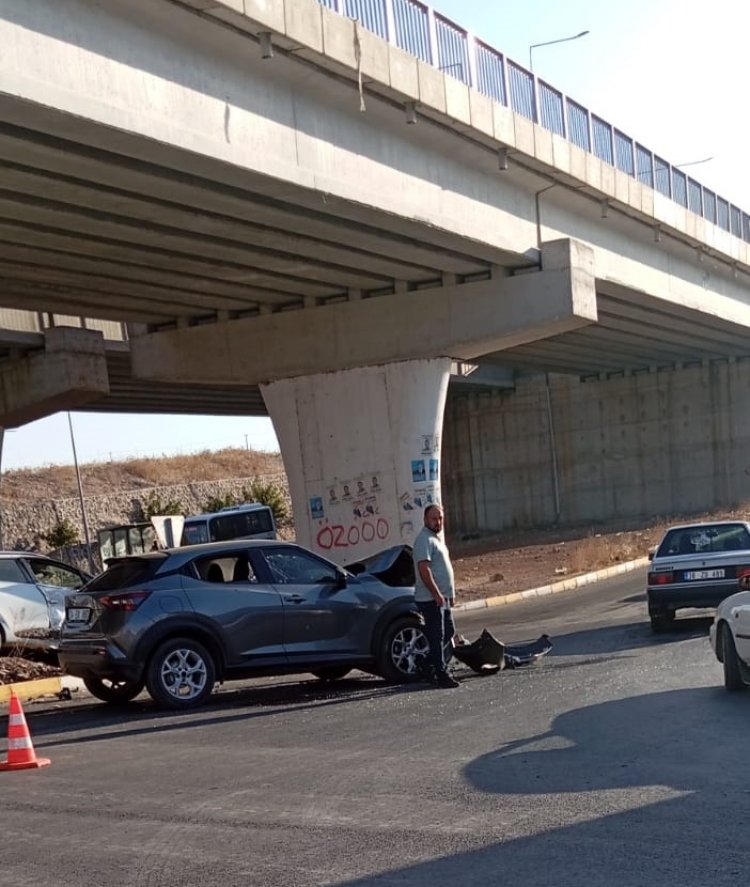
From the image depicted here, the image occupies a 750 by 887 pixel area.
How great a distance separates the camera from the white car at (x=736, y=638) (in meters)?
10.3

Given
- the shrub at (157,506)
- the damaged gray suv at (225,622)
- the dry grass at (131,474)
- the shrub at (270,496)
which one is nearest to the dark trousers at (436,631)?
the damaged gray suv at (225,622)

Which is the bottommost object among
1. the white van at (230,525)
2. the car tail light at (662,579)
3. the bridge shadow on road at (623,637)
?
the bridge shadow on road at (623,637)

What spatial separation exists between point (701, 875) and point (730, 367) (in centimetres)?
4557

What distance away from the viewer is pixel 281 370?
28359 millimetres

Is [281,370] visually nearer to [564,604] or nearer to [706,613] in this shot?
[564,604]

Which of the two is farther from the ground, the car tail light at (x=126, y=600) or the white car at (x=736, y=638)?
the car tail light at (x=126, y=600)

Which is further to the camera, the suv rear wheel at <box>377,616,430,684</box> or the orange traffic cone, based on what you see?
the suv rear wheel at <box>377,616,430,684</box>

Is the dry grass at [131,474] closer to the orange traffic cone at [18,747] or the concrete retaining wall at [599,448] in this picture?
the concrete retaining wall at [599,448]

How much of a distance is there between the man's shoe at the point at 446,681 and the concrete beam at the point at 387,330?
1384cm

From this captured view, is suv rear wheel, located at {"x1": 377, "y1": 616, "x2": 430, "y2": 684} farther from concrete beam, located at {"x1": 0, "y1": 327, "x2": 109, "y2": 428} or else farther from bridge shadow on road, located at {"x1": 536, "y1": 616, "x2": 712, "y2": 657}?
concrete beam, located at {"x1": 0, "y1": 327, "x2": 109, "y2": 428}

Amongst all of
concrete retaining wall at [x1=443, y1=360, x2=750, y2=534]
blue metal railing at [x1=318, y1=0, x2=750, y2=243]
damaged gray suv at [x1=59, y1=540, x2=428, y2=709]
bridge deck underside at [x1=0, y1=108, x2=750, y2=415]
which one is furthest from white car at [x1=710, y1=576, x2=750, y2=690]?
concrete retaining wall at [x1=443, y1=360, x2=750, y2=534]

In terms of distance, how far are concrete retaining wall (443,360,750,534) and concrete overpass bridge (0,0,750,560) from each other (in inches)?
475

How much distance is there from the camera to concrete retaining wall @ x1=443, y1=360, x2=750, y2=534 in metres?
49.2

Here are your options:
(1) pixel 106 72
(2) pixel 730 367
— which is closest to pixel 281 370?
(1) pixel 106 72
